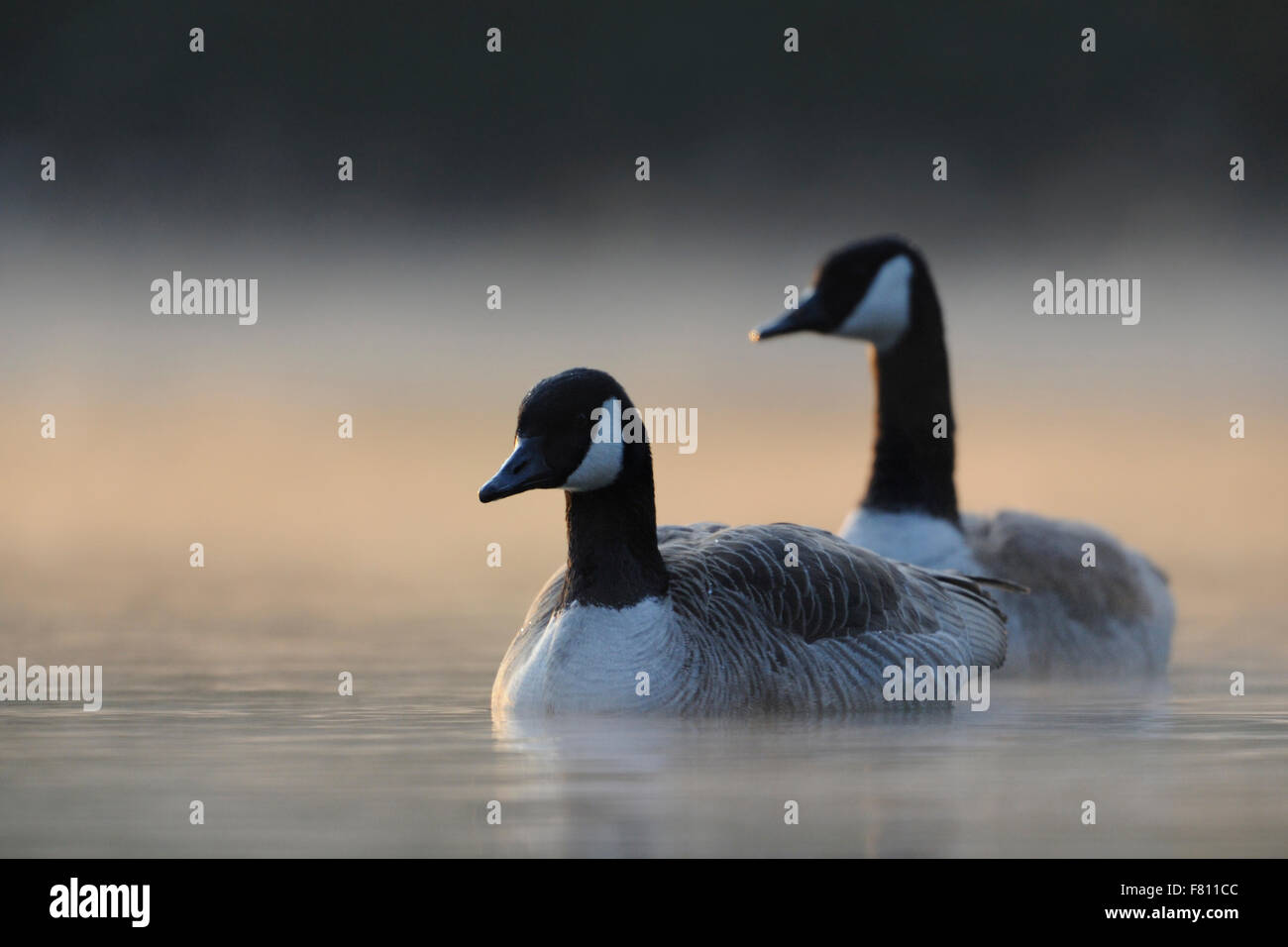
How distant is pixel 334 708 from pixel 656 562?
1.68m

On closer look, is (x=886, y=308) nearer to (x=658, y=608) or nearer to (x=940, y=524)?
(x=940, y=524)

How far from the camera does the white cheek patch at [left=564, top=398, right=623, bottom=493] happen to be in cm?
960

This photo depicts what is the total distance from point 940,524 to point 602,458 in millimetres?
3363

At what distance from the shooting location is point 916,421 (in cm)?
1306

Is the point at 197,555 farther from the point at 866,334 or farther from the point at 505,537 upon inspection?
the point at 866,334

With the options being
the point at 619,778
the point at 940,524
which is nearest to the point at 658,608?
the point at 619,778

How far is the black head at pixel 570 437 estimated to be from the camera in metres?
9.45

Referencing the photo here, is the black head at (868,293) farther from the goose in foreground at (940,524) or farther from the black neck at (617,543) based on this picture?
the black neck at (617,543)

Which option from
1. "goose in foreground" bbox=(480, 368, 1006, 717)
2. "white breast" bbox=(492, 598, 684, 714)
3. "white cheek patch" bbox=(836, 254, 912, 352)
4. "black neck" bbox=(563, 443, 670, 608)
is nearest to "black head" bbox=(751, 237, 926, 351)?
"white cheek patch" bbox=(836, 254, 912, 352)

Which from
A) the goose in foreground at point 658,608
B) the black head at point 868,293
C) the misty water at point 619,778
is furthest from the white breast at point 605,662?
the black head at point 868,293

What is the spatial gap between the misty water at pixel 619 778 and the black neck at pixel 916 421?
1889mm
